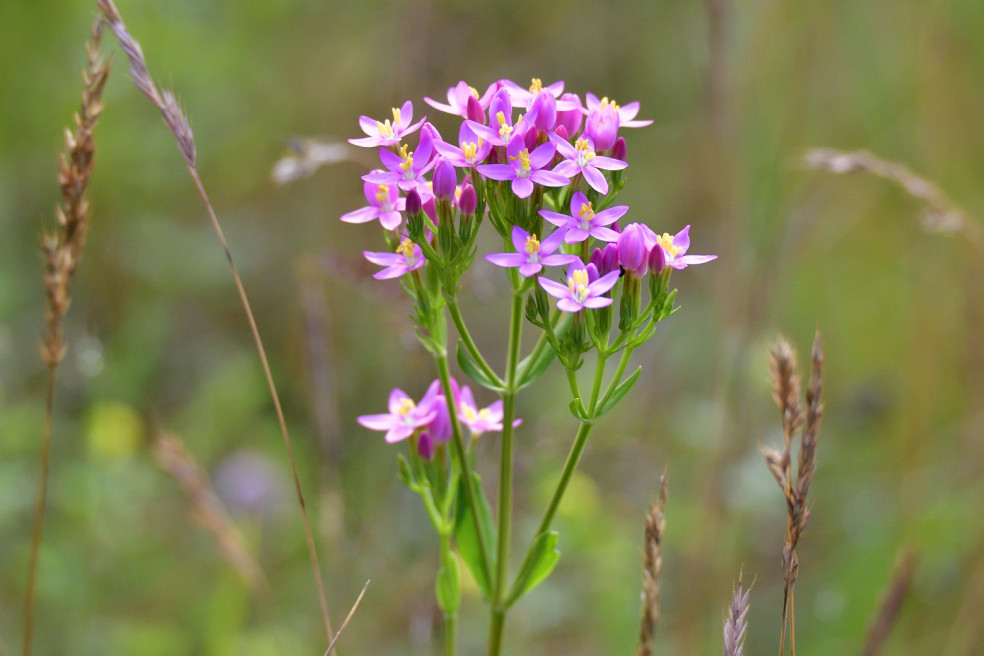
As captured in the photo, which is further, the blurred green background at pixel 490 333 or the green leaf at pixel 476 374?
the blurred green background at pixel 490 333

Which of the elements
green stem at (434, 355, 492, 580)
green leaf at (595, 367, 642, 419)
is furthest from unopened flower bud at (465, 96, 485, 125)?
green leaf at (595, 367, 642, 419)

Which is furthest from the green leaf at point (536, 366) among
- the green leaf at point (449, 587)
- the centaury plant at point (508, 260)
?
the green leaf at point (449, 587)

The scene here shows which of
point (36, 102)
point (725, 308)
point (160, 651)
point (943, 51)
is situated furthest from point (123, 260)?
point (943, 51)

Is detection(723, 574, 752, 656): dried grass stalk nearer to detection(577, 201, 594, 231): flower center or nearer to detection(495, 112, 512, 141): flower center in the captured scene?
detection(577, 201, 594, 231): flower center

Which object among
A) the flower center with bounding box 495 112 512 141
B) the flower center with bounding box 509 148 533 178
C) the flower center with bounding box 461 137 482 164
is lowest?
the flower center with bounding box 509 148 533 178

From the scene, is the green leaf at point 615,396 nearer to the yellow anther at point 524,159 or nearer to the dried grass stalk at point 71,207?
the yellow anther at point 524,159

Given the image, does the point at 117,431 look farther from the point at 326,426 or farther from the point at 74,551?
the point at 326,426
